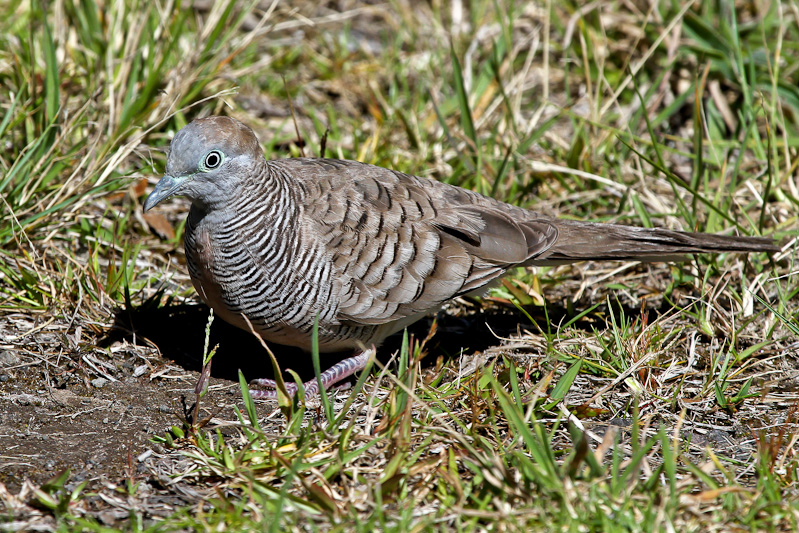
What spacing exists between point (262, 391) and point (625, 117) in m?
3.19

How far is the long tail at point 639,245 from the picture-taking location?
13.3 feet

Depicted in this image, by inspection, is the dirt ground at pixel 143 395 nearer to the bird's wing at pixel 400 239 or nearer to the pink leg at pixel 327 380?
the pink leg at pixel 327 380

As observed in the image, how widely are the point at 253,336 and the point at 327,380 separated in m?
0.53

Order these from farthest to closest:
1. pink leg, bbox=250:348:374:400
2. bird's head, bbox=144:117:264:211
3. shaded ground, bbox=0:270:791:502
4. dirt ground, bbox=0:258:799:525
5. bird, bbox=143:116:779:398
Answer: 1. pink leg, bbox=250:348:374:400
2. bird, bbox=143:116:779:398
3. bird's head, bbox=144:117:264:211
4. shaded ground, bbox=0:270:791:502
5. dirt ground, bbox=0:258:799:525

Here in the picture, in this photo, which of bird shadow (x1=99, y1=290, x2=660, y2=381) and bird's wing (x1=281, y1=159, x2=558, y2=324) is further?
bird shadow (x1=99, y1=290, x2=660, y2=381)

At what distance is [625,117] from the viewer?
562 cm

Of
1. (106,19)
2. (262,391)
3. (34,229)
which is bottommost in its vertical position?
(262,391)

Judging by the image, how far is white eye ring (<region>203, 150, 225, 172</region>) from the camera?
3.47 meters

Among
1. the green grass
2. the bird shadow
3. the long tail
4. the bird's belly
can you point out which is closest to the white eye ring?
the bird's belly

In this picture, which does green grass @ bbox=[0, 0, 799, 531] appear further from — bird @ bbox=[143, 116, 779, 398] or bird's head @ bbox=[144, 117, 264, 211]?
bird's head @ bbox=[144, 117, 264, 211]

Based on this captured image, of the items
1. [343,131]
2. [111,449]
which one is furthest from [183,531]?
[343,131]

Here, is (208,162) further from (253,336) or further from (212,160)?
(253,336)

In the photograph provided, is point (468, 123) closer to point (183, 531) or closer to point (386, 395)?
point (386, 395)

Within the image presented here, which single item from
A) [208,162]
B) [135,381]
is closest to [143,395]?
[135,381]
